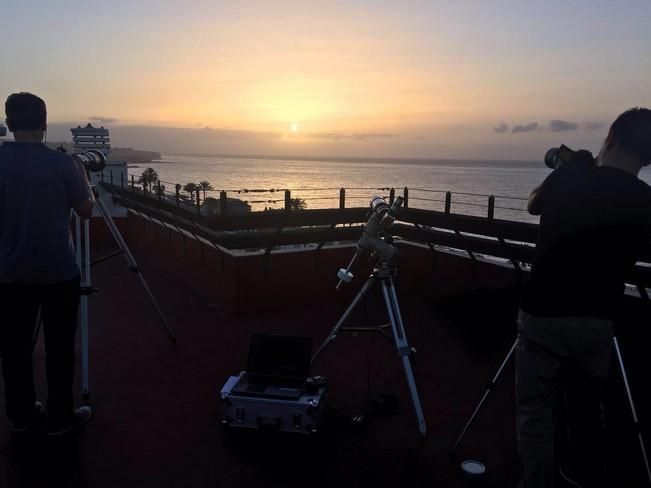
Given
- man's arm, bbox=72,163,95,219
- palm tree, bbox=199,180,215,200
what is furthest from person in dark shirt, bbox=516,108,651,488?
palm tree, bbox=199,180,215,200

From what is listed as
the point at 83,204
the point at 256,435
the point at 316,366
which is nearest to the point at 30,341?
the point at 83,204

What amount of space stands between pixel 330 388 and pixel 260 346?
711mm

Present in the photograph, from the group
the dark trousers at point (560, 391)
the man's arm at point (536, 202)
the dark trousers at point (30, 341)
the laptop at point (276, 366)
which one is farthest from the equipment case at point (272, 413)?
the man's arm at point (536, 202)

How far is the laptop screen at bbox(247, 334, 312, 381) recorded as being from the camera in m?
3.55

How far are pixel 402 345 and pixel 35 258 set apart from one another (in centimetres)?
213

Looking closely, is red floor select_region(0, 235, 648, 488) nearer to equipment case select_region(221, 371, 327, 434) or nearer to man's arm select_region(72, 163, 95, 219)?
equipment case select_region(221, 371, 327, 434)

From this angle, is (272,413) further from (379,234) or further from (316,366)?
(379,234)

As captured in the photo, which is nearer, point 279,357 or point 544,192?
point 544,192

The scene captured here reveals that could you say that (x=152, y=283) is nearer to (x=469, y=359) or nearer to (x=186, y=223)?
(x=186, y=223)

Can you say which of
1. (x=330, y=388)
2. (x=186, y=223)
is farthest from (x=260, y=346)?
(x=186, y=223)

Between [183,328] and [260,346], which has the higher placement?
[260,346]

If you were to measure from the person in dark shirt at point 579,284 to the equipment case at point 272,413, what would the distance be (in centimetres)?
128

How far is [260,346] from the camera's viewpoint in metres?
3.69

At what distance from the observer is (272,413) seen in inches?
130
